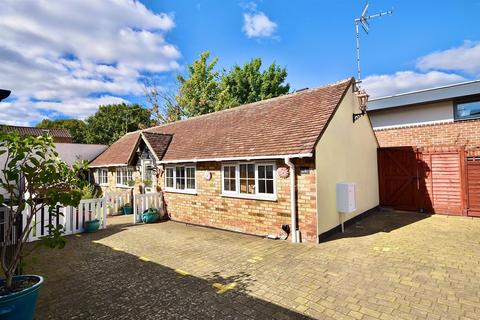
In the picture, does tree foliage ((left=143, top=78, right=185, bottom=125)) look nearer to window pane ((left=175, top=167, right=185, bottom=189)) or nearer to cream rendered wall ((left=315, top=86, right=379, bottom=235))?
window pane ((left=175, top=167, right=185, bottom=189))

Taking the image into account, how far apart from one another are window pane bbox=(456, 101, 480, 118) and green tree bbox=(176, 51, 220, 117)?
24.5 m

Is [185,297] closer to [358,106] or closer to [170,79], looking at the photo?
[358,106]

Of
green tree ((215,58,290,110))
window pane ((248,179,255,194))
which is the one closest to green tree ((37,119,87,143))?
green tree ((215,58,290,110))

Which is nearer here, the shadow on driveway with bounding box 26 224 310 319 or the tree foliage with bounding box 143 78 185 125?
the shadow on driveway with bounding box 26 224 310 319

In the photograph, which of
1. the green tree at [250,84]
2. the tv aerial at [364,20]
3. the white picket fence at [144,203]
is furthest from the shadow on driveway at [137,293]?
the green tree at [250,84]

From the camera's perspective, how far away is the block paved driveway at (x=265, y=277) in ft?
14.2

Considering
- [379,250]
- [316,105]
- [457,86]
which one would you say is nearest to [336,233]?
[379,250]

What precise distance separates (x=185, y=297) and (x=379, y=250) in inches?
216

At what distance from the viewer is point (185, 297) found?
480cm

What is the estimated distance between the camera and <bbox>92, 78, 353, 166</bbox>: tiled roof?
861 centimetres

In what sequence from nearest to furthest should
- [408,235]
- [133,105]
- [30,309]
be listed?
[30,309] < [408,235] < [133,105]

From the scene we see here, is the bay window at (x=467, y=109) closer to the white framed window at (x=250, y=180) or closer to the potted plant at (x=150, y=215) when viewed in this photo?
the white framed window at (x=250, y=180)

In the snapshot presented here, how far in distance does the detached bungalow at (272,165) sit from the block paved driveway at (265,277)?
39.3 inches

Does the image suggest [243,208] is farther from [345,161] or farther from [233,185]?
[345,161]
